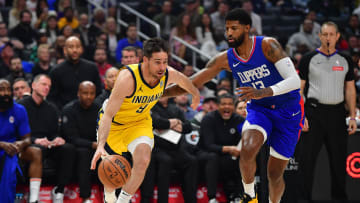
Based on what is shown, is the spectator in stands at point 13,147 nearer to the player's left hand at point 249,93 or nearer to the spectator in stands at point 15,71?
the spectator in stands at point 15,71

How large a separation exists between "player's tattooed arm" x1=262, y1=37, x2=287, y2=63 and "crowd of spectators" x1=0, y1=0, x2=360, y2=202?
2.19 meters

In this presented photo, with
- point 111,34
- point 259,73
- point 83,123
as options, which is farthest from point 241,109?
point 111,34

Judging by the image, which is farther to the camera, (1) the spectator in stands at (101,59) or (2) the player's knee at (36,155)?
(1) the spectator in stands at (101,59)

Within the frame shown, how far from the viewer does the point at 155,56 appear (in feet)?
17.3

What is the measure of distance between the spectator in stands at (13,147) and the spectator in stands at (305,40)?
666 centimetres

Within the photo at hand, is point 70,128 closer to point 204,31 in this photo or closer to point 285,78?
point 285,78

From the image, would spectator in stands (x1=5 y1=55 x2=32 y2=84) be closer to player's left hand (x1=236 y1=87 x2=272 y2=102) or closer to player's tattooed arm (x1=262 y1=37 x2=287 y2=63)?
player's tattooed arm (x1=262 y1=37 x2=287 y2=63)

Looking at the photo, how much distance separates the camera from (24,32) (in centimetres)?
1037

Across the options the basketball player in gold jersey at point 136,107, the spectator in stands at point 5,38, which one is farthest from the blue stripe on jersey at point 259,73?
the spectator in stands at point 5,38

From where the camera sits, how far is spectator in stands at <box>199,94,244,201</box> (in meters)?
7.32

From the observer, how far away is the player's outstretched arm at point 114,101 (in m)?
5.05

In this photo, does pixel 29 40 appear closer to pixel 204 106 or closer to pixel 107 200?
pixel 204 106

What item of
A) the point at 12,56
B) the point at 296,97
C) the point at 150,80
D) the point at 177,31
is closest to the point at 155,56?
the point at 150,80

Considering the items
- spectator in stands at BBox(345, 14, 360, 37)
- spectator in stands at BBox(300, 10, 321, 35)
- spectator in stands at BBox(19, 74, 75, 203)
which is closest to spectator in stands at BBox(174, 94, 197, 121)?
spectator in stands at BBox(19, 74, 75, 203)
